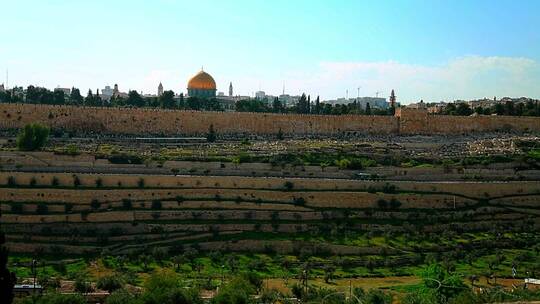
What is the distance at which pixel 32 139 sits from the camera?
90.4 feet

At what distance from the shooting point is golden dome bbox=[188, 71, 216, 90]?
55094mm

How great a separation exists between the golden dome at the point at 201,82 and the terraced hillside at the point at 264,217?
31995mm

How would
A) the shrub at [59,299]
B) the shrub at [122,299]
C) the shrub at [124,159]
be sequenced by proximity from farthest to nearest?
the shrub at [124,159] < the shrub at [122,299] < the shrub at [59,299]

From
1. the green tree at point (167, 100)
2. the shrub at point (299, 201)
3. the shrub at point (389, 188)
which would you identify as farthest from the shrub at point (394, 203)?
the green tree at point (167, 100)

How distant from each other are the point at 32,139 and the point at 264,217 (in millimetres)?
10612

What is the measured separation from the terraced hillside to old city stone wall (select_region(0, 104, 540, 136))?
16129 mm

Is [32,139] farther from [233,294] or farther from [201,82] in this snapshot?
[201,82]

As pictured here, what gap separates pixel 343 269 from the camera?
18.7 metres

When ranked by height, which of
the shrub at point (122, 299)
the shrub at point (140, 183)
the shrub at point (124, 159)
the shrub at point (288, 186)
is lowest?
the shrub at point (122, 299)

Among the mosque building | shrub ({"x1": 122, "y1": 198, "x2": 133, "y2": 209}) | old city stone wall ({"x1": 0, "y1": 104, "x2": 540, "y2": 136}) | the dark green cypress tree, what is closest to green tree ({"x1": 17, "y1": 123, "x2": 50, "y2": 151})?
shrub ({"x1": 122, "y1": 198, "x2": 133, "y2": 209})

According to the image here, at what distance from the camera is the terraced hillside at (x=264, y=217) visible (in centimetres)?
2002

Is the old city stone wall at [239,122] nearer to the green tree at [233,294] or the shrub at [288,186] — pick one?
the shrub at [288,186]

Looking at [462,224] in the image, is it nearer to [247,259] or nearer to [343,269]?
[343,269]

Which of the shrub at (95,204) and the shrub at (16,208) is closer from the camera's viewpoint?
the shrub at (16,208)
